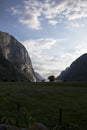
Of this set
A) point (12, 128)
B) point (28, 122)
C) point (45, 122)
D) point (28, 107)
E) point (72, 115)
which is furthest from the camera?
point (28, 107)

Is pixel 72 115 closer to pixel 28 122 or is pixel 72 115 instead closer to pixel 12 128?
pixel 28 122

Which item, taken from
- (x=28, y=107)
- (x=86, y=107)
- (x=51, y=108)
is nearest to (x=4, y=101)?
(x=28, y=107)

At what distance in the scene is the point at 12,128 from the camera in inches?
776

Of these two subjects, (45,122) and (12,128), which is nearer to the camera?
(12,128)

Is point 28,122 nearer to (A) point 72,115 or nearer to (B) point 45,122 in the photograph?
(B) point 45,122

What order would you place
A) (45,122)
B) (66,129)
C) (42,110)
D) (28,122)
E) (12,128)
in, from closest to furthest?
1. (12,128)
2. (28,122)
3. (66,129)
4. (45,122)
5. (42,110)

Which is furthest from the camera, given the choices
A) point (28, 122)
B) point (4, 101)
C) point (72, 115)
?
point (4, 101)

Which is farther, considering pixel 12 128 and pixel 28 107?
pixel 28 107

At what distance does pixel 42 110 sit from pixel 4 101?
10.2 metres

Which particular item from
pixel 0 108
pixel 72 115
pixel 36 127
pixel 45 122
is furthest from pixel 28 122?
pixel 0 108

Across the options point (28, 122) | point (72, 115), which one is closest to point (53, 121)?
point (72, 115)

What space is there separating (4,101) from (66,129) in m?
24.5

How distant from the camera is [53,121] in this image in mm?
36000

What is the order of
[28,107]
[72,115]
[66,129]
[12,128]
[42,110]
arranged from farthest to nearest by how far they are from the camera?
[28,107]
[42,110]
[72,115]
[66,129]
[12,128]
